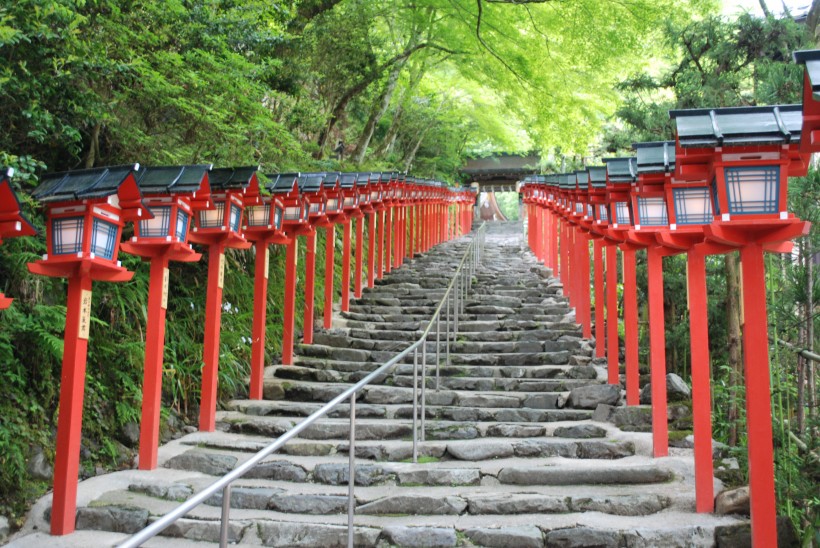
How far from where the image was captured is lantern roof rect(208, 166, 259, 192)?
661 centimetres

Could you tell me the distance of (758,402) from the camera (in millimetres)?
3941

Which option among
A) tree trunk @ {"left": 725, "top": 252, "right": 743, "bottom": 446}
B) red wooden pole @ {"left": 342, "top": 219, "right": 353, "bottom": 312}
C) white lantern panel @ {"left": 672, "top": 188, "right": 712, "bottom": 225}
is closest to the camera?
white lantern panel @ {"left": 672, "top": 188, "right": 712, "bottom": 225}

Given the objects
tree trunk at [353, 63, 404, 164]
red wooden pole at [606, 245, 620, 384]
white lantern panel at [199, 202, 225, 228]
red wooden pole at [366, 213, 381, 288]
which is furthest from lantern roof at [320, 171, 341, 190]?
tree trunk at [353, 63, 404, 164]

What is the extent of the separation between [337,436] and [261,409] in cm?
115

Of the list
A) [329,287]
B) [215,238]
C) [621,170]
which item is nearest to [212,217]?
[215,238]

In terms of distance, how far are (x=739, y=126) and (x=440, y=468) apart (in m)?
3.34

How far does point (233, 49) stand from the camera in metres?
7.64

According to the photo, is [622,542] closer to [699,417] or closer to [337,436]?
[699,417]

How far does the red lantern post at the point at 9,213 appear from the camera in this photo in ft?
11.9

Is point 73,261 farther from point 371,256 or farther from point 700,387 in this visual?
point 371,256

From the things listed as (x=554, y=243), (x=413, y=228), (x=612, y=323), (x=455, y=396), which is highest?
(x=413, y=228)

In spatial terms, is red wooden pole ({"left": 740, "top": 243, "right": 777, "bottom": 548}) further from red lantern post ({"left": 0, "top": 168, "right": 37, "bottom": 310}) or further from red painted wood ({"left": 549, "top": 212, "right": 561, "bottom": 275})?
red painted wood ({"left": 549, "top": 212, "right": 561, "bottom": 275})

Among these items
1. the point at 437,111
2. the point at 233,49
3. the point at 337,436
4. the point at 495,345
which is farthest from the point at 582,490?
the point at 437,111

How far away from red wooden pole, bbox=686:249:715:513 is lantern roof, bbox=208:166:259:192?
4.00 meters
